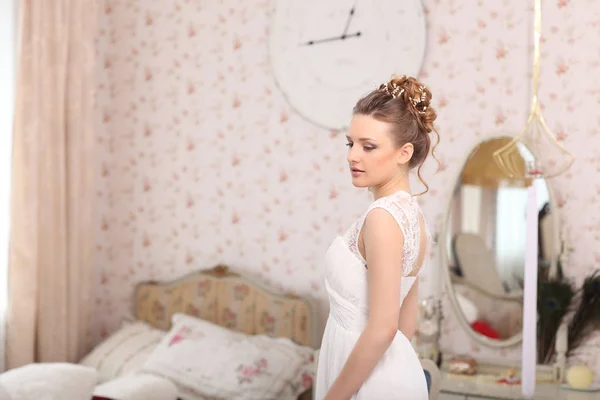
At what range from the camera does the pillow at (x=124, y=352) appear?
10.5ft

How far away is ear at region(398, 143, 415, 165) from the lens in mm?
1670

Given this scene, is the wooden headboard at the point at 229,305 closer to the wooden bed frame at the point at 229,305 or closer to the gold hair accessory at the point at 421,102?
the wooden bed frame at the point at 229,305

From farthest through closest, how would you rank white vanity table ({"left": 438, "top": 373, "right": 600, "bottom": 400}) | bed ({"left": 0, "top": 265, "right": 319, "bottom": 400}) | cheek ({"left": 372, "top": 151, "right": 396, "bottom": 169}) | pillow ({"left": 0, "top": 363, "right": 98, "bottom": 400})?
bed ({"left": 0, "top": 265, "right": 319, "bottom": 400}), white vanity table ({"left": 438, "top": 373, "right": 600, "bottom": 400}), pillow ({"left": 0, "top": 363, "right": 98, "bottom": 400}), cheek ({"left": 372, "top": 151, "right": 396, "bottom": 169})

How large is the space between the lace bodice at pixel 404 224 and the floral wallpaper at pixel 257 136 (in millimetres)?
1469

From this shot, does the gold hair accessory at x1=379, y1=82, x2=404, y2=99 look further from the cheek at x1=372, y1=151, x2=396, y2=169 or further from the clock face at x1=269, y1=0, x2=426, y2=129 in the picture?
the clock face at x1=269, y1=0, x2=426, y2=129

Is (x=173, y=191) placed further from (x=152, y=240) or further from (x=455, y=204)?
(x=455, y=204)

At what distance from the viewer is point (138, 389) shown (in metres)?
2.79

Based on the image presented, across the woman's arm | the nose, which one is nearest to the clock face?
the nose

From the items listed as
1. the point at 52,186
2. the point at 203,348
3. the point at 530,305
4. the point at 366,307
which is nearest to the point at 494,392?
the point at 530,305

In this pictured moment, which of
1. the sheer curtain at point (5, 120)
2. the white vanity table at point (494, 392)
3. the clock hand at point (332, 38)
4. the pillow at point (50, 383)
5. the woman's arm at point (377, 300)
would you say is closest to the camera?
the woman's arm at point (377, 300)

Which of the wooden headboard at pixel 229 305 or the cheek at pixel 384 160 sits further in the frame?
the wooden headboard at pixel 229 305

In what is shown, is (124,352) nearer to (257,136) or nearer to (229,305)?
(229,305)

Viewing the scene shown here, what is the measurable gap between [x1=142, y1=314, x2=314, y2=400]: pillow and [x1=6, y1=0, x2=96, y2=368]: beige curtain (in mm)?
566

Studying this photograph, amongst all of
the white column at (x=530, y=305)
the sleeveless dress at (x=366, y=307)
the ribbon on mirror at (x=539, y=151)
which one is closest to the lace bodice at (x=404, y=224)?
the sleeveless dress at (x=366, y=307)
